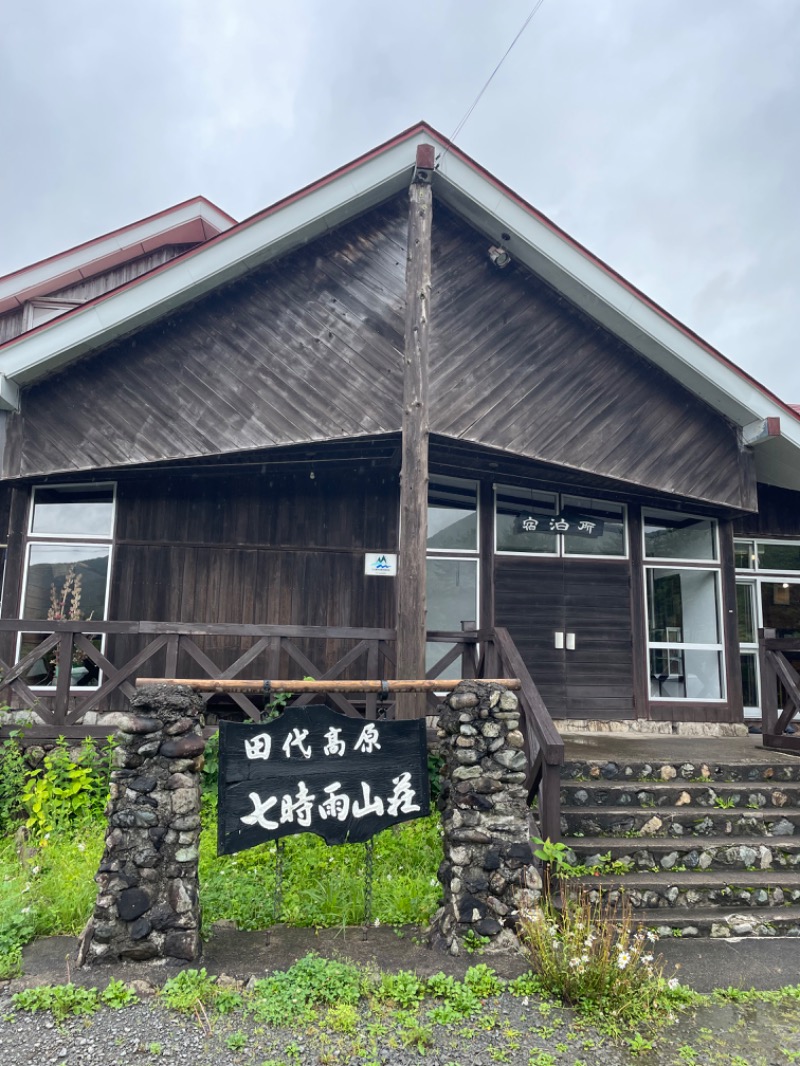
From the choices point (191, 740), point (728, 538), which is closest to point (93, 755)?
point (191, 740)

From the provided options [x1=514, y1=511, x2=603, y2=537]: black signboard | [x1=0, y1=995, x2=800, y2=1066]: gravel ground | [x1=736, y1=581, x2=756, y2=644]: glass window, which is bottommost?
[x1=0, y1=995, x2=800, y2=1066]: gravel ground

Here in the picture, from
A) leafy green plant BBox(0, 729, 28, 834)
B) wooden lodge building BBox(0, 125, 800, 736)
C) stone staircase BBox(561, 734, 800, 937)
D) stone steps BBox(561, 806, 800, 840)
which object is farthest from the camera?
wooden lodge building BBox(0, 125, 800, 736)

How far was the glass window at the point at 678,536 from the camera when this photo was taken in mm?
9195

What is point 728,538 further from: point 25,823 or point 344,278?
point 25,823

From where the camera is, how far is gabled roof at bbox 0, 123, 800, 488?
6.86 metres

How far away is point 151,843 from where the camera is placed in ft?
12.9

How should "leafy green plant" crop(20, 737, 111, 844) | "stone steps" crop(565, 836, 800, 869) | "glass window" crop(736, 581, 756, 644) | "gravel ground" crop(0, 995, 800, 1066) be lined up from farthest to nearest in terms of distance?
1. "glass window" crop(736, 581, 756, 644)
2. "leafy green plant" crop(20, 737, 111, 844)
3. "stone steps" crop(565, 836, 800, 869)
4. "gravel ground" crop(0, 995, 800, 1066)

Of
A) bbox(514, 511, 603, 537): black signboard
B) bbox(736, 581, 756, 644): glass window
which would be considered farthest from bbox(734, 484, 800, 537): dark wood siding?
bbox(514, 511, 603, 537): black signboard

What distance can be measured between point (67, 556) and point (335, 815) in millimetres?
5318

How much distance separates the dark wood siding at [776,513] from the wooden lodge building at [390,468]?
0.38ft

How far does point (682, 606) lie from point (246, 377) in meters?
6.24

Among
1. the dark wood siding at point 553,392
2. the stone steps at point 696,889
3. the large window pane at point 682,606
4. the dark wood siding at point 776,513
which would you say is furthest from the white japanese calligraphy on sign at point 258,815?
the dark wood siding at point 776,513

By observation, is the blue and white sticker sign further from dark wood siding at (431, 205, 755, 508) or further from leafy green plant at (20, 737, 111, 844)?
leafy green plant at (20, 737, 111, 844)

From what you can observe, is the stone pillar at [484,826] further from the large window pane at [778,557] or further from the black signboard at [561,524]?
the large window pane at [778,557]
